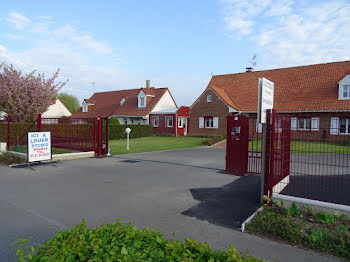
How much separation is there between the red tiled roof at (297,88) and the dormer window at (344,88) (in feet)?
1.69

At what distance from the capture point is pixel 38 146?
10992 millimetres

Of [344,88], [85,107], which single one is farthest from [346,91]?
[85,107]

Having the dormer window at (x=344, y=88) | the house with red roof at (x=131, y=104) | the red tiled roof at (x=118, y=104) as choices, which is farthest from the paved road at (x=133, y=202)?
the red tiled roof at (x=118, y=104)

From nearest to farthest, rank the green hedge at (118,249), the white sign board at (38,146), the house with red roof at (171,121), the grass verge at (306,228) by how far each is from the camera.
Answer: the green hedge at (118,249) → the grass verge at (306,228) → the white sign board at (38,146) → the house with red roof at (171,121)

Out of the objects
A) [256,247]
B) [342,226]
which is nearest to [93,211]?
[256,247]

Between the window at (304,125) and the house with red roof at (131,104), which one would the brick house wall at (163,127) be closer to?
the house with red roof at (131,104)

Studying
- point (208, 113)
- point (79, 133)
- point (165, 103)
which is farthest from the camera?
point (165, 103)

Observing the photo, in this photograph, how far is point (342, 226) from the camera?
161 inches

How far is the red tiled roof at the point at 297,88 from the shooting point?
2567 cm

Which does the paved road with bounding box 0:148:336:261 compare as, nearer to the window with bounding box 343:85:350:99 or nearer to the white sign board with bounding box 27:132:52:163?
the white sign board with bounding box 27:132:52:163

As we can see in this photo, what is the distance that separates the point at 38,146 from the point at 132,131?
19.7m

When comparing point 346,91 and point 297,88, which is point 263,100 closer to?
point 346,91

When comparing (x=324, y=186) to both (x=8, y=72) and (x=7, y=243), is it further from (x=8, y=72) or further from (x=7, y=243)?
(x=8, y=72)

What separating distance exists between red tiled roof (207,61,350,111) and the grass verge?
22.9 m
